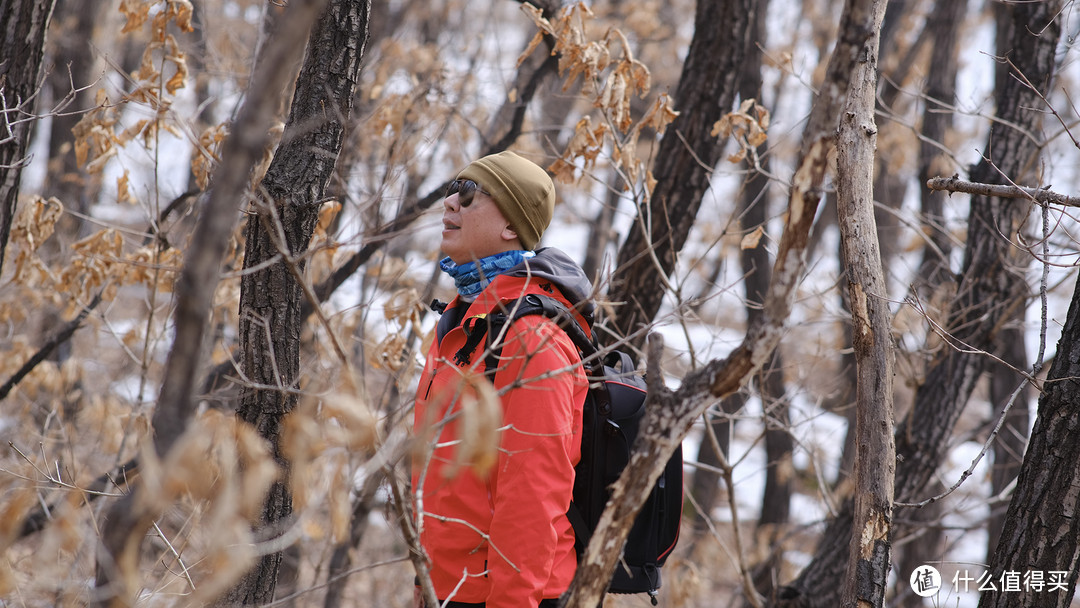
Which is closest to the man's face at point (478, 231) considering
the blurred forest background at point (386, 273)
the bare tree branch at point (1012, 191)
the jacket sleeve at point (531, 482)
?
the blurred forest background at point (386, 273)

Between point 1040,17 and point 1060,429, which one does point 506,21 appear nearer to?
point 1040,17

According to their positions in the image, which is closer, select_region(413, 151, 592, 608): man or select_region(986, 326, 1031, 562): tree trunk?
select_region(413, 151, 592, 608): man

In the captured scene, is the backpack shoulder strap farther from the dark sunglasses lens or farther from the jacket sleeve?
the dark sunglasses lens

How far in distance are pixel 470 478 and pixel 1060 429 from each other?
5.38 feet

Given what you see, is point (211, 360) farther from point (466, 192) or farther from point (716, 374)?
point (716, 374)

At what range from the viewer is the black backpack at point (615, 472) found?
2232 millimetres

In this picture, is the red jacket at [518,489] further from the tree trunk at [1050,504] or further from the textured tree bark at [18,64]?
the textured tree bark at [18,64]

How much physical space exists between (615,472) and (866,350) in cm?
75

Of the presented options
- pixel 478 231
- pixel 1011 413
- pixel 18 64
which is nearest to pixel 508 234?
pixel 478 231

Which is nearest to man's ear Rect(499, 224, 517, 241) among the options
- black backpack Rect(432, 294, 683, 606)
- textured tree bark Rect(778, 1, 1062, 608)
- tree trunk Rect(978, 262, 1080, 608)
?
black backpack Rect(432, 294, 683, 606)

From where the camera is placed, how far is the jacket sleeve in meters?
2.00

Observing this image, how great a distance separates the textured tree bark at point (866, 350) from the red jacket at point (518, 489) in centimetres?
75

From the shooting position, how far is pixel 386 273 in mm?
4273

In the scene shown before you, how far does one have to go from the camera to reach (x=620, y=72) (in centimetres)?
320
